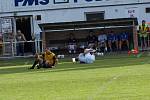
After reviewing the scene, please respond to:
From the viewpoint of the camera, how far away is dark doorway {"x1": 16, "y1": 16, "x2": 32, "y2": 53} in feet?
121

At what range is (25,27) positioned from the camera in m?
37.7

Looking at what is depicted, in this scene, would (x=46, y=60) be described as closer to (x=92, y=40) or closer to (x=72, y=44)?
(x=72, y=44)

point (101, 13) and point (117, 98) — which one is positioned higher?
point (101, 13)

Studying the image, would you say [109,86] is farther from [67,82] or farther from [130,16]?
[130,16]

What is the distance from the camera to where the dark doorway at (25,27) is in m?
36.8

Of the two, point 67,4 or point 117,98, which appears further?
point 67,4

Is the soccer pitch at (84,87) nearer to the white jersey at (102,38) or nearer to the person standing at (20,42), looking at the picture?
the white jersey at (102,38)

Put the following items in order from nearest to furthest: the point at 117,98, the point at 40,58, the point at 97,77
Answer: the point at 117,98, the point at 97,77, the point at 40,58

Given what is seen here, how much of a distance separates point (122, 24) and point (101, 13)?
142 cm

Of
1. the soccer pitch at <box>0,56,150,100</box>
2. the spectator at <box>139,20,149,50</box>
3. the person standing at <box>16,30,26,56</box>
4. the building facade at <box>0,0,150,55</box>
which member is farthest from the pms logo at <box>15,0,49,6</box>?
the soccer pitch at <box>0,56,150,100</box>

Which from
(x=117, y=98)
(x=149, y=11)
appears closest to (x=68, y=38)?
(x=149, y=11)

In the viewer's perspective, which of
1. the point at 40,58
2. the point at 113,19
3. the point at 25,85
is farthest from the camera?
the point at 113,19

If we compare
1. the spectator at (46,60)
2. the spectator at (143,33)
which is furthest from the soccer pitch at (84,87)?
the spectator at (143,33)

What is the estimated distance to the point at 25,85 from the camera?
1814 cm
